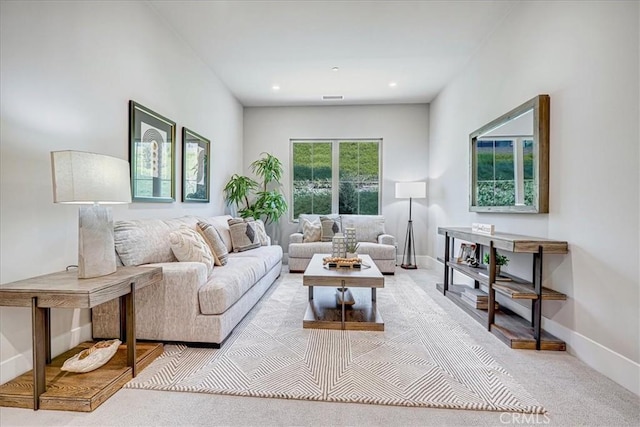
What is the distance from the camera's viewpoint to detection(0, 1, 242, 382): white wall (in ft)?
5.80

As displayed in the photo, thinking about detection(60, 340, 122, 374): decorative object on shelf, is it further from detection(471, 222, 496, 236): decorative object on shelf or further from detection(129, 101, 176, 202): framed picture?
detection(471, 222, 496, 236): decorative object on shelf

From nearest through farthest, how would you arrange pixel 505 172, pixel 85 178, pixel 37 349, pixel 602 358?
pixel 37 349
pixel 85 178
pixel 602 358
pixel 505 172

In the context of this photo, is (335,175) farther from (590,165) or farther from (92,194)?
(92,194)

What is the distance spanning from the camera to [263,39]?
354cm

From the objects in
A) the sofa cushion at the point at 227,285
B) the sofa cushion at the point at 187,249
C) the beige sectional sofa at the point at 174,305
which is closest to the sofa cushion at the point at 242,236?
the sofa cushion at the point at 227,285

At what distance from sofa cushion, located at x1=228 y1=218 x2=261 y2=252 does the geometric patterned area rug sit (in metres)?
1.28

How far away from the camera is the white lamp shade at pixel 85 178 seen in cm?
166

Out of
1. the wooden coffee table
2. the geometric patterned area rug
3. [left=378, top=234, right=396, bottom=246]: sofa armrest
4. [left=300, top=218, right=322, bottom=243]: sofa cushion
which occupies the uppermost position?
[left=300, top=218, right=322, bottom=243]: sofa cushion

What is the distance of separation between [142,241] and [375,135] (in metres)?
4.53

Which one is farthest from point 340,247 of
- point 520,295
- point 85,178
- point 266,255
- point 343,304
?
point 85,178

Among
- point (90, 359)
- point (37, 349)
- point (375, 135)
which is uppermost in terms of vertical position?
point (375, 135)

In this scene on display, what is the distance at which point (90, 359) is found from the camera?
71.7 inches

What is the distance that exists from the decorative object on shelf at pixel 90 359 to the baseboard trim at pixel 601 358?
3079 millimetres

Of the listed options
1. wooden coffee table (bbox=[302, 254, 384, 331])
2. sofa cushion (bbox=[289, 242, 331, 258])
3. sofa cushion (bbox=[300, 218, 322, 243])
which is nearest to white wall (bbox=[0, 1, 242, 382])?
wooden coffee table (bbox=[302, 254, 384, 331])
